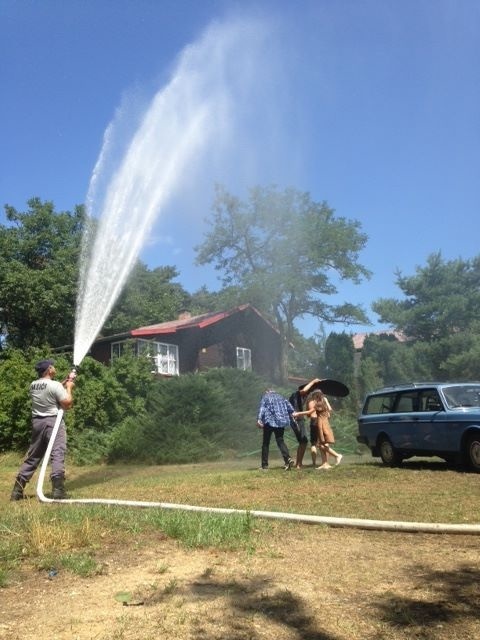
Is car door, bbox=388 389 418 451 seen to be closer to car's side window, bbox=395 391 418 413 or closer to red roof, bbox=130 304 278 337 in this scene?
car's side window, bbox=395 391 418 413

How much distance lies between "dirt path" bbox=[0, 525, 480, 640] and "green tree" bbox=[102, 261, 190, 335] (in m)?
35.8

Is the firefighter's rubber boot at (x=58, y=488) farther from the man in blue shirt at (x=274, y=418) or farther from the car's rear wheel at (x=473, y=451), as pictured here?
the car's rear wheel at (x=473, y=451)

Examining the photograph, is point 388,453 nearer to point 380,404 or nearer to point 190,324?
point 380,404

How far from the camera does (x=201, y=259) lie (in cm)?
3975

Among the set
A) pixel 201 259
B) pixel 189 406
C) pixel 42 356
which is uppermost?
pixel 201 259

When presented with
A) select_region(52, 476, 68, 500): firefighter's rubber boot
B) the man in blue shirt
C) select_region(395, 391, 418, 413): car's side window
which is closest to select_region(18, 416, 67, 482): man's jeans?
select_region(52, 476, 68, 500): firefighter's rubber boot

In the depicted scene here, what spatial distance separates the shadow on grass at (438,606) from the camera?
3.53 m

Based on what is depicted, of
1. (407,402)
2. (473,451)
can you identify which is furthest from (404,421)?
(473,451)

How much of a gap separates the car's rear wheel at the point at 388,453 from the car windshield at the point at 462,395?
5.61 ft

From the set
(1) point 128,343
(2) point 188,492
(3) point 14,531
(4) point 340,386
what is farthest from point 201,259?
(3) point 14,531

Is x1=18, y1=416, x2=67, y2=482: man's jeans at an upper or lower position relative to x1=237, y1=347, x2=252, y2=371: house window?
lower

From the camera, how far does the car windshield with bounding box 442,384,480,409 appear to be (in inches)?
472

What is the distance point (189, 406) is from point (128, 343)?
997cm

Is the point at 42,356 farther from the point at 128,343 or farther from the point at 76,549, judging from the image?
the point at 76,549
